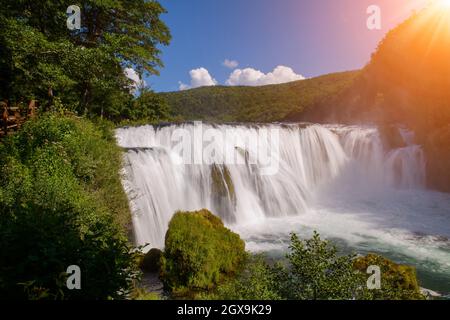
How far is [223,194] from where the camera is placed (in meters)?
17.2

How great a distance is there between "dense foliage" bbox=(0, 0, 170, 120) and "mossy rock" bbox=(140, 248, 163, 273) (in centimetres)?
841

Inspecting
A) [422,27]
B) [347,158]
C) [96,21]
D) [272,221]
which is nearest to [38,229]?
[272,221]

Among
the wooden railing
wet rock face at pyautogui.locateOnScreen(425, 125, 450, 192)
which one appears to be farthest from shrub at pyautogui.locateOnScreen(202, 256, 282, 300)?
wet rock face at pyautogui.locateOnScreen(425, 125, 450, 192)

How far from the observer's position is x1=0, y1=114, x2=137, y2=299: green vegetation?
512 centimetres

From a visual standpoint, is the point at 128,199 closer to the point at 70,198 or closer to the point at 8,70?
the point at 70,198

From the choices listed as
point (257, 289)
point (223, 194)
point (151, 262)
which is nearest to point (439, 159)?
point (223, 194)

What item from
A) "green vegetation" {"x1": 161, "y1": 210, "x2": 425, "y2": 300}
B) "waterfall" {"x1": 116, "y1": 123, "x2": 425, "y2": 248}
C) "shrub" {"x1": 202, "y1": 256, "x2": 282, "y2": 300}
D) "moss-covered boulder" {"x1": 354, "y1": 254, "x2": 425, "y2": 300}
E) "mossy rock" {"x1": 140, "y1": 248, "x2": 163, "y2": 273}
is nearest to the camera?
"shrub" {"x1": 202, "y1": 256, "x2": 282, "y2": 300}

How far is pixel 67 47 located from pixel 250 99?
259 ft

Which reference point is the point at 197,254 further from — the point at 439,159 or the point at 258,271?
the point at 439,159

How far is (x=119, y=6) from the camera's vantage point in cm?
1745

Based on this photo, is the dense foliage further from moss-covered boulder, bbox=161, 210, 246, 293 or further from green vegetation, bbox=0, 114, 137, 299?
moss-covered boulder, bbox=161, 210, 246, 293

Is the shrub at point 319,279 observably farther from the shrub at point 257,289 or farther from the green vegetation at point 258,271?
the shrub at point 257,289

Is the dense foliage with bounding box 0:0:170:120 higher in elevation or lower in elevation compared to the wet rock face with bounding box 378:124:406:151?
higher
